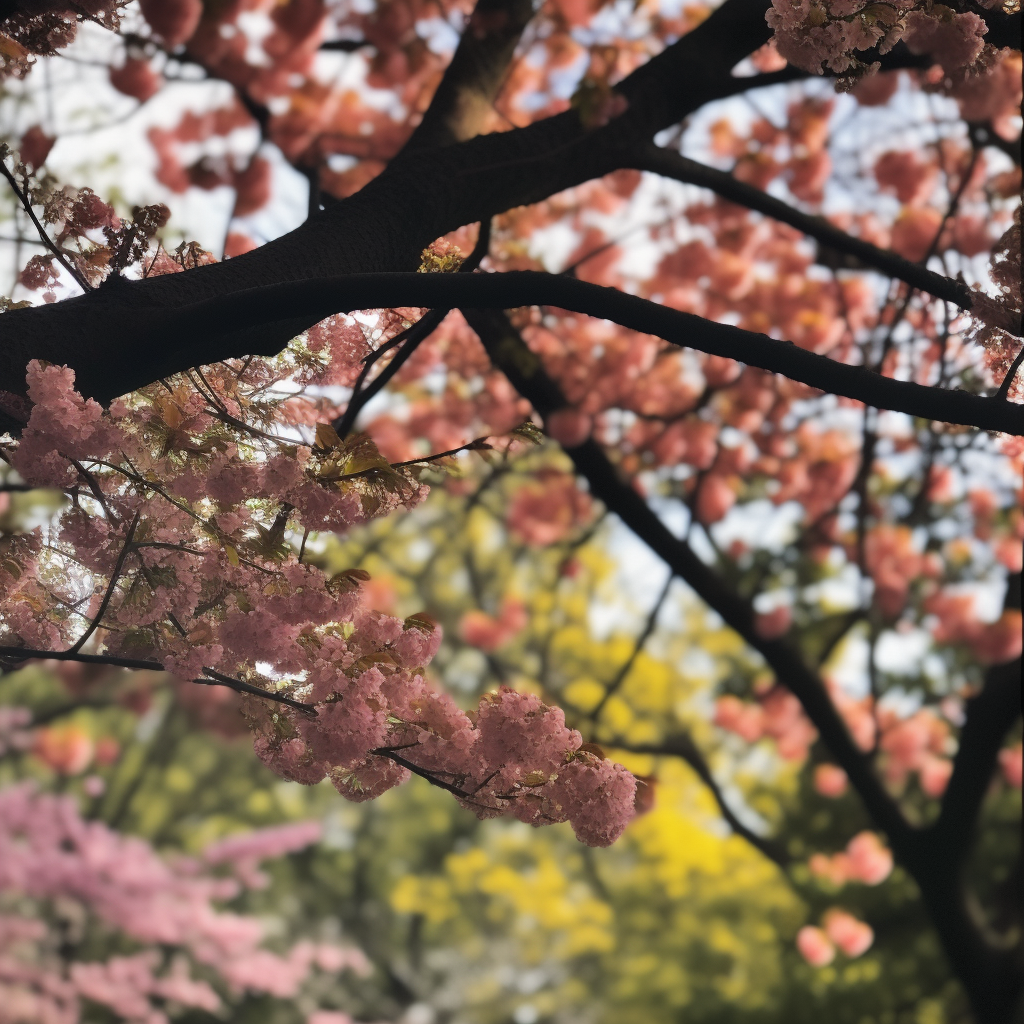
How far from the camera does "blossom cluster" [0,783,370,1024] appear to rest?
31.7 feet

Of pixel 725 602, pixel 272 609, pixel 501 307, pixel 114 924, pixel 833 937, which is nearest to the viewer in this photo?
pixel 501 307

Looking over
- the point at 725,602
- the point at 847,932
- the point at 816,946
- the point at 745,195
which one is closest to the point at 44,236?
the point at 745,195

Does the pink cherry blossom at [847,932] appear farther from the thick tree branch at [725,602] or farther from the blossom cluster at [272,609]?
the blossom cluster at [272,609]

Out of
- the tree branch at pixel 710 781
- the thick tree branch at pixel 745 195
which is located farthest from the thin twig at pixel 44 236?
the tree branch at pixel 710 781

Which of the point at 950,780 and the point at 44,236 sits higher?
the point at 950,780

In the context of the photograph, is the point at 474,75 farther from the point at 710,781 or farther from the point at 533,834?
the point at 533,834

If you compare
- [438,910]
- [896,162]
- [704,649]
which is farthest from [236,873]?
[896,162]

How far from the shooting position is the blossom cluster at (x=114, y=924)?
9.66 m

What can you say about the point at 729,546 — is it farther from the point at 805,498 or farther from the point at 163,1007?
the point at 163,1007

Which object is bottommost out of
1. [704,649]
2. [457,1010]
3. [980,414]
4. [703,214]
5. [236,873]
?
[980,414]

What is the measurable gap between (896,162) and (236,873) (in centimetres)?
974

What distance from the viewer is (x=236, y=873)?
10.9m

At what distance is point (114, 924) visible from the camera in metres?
10.1

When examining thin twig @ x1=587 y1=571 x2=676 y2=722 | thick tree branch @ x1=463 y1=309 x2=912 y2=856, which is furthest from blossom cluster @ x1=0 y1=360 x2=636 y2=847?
thin twig @ x1=587 y1=571 x2=676 y2=722
